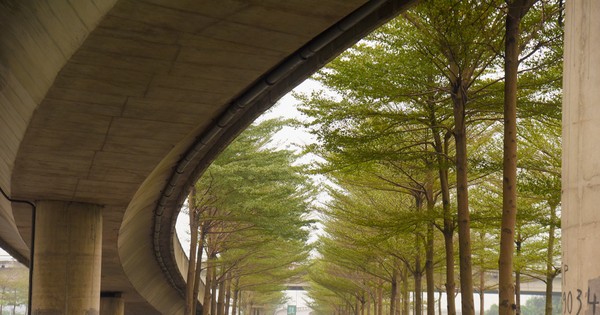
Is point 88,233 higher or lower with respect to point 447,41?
lower

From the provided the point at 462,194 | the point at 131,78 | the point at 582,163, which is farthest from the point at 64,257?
the point at 582,163

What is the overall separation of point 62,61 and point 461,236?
32.0 ft

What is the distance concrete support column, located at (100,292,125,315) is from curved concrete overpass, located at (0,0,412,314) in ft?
55.7

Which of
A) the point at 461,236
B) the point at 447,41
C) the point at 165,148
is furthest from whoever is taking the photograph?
the point at 461,236

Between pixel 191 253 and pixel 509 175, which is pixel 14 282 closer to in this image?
pixel 191 253

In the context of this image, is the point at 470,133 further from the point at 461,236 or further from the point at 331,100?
the point at 461,236

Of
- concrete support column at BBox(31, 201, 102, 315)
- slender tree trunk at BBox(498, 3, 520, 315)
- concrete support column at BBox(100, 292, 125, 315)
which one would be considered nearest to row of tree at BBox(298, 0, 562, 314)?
slender tree trunk at BBox(498, 3, 520, 315)

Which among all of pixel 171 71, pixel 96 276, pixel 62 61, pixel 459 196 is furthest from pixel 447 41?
pixel 96 276

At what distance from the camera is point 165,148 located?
12961mm

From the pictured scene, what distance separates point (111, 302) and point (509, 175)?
79.3ft

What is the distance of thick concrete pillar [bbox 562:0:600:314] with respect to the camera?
14.3ft

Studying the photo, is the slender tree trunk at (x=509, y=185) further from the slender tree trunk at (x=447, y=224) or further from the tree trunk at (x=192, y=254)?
the tree trunk at (x=192, y=254)

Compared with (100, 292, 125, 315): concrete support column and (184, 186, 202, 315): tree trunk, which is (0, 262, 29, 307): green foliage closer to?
(100, 292, 125, 315): concrete support column

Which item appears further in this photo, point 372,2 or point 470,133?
point 470,133
